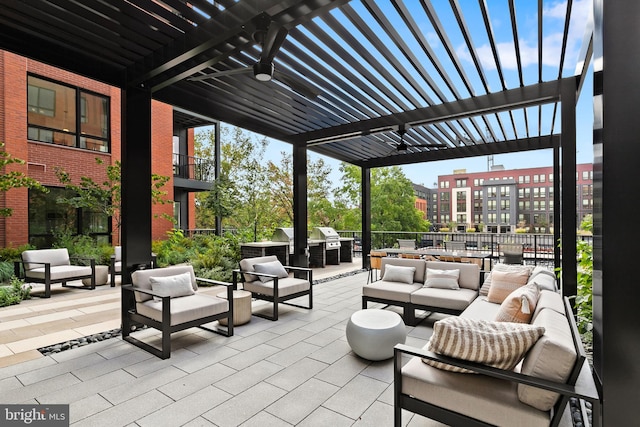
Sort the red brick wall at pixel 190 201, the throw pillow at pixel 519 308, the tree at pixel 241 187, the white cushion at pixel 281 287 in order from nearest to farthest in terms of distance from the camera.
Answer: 1. the throw pillow at pixel 519 308
2. the white cushion at pixel 281 287
3. the tree at pixel 241 187
4. the red brick wall at pixel 190 201

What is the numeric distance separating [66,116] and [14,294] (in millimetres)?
5435

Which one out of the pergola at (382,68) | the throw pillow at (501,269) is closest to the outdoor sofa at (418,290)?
the throw pillow at (501,269)

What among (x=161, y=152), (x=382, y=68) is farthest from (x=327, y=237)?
(x=161, y=152)

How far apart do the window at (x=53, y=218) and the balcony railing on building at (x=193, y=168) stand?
4168 millimetres

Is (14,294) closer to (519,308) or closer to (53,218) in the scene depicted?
(53,218)

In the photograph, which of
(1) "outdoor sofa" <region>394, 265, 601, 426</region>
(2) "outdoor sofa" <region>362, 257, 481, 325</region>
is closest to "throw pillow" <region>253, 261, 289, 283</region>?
(2) "outdoor sofa" <region>362, 257, 481, 325</region>

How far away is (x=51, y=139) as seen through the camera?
8367 millimetres

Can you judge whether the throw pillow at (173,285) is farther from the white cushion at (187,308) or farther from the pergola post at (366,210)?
the pergola post at (366,210)

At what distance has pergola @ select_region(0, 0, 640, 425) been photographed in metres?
1.56

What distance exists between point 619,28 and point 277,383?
315 cm

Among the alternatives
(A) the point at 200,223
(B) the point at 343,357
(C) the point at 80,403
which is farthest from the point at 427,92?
(A) the point at 200,223

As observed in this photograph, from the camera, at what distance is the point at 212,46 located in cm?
304

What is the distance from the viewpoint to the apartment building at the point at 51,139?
24.9 ft

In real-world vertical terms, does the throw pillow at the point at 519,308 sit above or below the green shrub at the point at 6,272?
above
